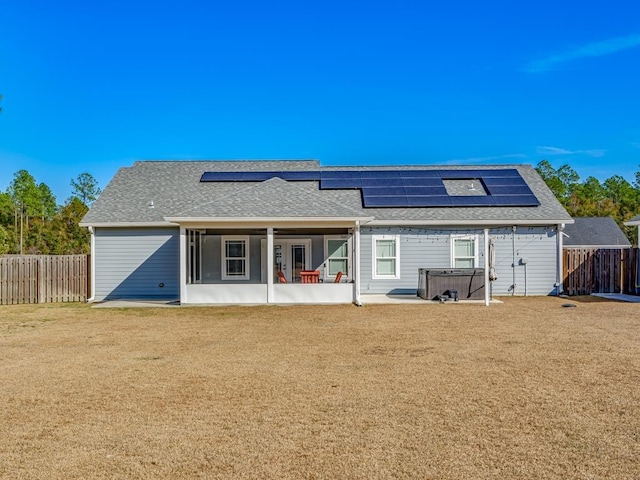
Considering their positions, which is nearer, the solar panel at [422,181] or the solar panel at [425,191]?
the solar panel at [425,191]

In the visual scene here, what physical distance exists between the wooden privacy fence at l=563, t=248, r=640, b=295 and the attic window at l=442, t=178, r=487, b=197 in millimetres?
4074

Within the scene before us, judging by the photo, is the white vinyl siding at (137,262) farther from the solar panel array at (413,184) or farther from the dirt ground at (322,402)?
the dirt ground at (322,402)

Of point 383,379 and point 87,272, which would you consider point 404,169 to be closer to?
point 87,272

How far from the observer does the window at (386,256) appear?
17781 mm

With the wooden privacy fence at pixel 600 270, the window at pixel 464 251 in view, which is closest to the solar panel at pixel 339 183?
the window at pixel 464 251

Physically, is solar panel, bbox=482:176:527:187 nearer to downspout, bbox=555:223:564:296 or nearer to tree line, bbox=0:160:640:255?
downspout, bbox=555:223:564:296

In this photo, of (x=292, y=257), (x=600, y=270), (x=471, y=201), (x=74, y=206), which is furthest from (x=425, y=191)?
(x=74, y=206)

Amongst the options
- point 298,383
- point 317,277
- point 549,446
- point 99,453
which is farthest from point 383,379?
point 317,277

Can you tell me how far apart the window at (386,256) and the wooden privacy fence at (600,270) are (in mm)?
6408

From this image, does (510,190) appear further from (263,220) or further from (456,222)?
(263,220)

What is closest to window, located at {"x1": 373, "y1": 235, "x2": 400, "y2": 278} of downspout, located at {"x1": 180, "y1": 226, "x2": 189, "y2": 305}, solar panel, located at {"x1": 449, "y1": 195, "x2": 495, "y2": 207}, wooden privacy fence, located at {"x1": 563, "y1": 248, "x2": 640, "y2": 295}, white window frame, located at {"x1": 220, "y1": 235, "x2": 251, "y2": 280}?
solar panel, located at {"x1": 449, "y1": 195, "x2": 495, "y2": 207}

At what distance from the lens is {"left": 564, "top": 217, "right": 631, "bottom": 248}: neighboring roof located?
31359 mm

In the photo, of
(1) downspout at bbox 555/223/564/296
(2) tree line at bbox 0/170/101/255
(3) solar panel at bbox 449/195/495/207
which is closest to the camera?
(1) downspout at bbox 555/223/564/296

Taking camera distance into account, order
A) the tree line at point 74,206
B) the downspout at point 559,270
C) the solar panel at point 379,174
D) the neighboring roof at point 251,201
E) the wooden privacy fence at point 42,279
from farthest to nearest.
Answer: the tree line at point 74,206 → the solar panel at point 379,174 → the downspout at point 559,270 → the wooden privacy fence at point 42,279 → the neighboring roof at point 251,201
